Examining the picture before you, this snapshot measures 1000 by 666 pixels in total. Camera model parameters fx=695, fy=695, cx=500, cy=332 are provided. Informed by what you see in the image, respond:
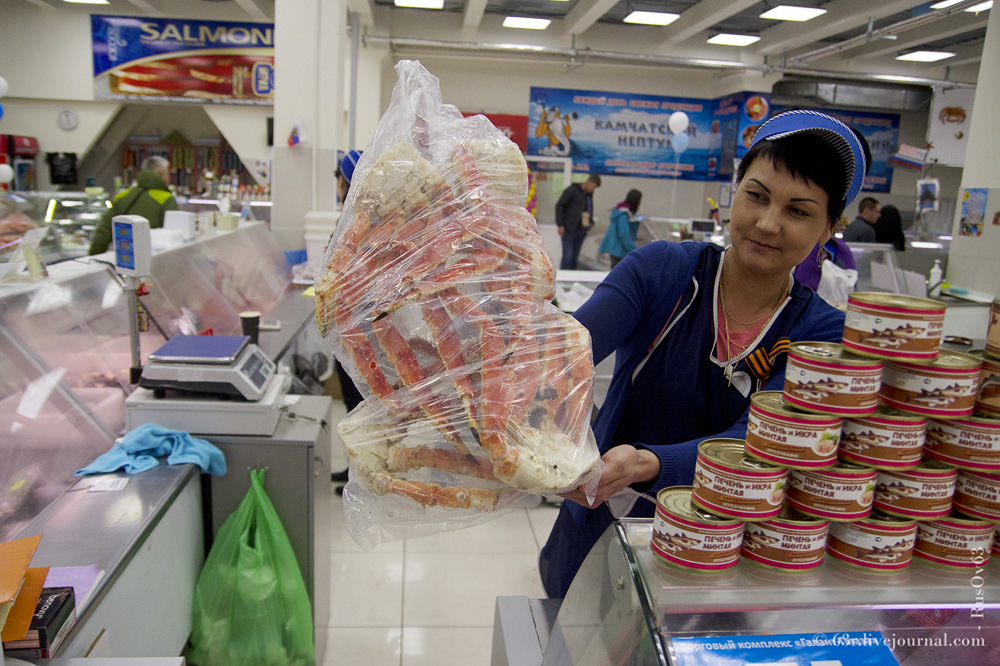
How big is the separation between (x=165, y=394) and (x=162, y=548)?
21.8 inches

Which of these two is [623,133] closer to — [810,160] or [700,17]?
[700,17]

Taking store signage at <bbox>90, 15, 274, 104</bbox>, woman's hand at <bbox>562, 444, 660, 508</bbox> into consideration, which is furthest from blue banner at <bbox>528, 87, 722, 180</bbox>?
woman's hand at <bbox>562, 444, 660, 508</bbox>

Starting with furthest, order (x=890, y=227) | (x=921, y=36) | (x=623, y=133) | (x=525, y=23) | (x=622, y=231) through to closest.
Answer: (x=623, y=133), (x=525, y=23), (x=921, y=36), (x=622, y=231), (x=890, y=227)

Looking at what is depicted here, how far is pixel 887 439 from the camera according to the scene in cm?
87

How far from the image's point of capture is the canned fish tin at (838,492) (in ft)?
2.84

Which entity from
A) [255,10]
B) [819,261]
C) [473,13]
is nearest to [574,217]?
[473,13]

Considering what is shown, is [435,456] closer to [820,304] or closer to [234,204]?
[820,304]

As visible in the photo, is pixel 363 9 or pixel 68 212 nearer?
pixel 68 212

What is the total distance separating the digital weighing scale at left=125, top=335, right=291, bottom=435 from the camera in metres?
2.26

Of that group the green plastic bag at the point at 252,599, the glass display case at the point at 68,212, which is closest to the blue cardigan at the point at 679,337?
the green plastic bag at the point at 252,599

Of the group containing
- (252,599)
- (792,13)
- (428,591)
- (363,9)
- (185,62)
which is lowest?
(428,591)

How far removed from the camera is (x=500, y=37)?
11047 millimetres

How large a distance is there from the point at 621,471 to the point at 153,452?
1716 millimetres

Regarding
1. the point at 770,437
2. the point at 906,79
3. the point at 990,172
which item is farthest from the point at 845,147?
the point at 906,79
